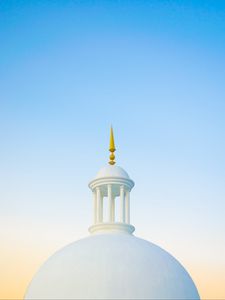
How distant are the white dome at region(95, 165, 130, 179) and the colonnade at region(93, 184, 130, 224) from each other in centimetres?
62

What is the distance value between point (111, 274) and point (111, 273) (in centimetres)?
6

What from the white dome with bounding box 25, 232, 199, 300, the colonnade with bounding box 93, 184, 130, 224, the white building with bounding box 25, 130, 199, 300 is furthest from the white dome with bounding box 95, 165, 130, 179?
the white dome with bounding box 25, 232, 199, 300

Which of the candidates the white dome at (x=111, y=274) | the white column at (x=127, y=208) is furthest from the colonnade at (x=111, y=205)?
the white dome at (x=111, y=274)

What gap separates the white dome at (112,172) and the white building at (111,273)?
3694mm

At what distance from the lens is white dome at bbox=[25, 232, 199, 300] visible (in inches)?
792

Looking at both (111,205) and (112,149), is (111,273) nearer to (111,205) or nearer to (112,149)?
(111,205)

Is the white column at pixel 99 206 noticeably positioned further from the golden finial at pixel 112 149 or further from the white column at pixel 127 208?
the golden finial at pixel 112 149

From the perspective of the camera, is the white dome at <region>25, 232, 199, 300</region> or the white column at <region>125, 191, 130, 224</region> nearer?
the white dome at <region>25, 232, 199, 300</region>

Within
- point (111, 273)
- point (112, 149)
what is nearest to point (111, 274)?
point (111, 273)

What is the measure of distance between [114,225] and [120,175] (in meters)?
3.13

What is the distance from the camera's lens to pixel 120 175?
27.4 meters

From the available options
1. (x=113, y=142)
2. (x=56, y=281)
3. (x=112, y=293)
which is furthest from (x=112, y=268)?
(x=113, y=142)

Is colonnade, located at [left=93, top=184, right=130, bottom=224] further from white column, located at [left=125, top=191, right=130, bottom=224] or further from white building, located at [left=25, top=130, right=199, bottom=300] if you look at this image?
white building, located at [left=25, top=130, right=199, bottom=300]

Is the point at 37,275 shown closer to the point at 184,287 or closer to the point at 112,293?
the point at 112,293
